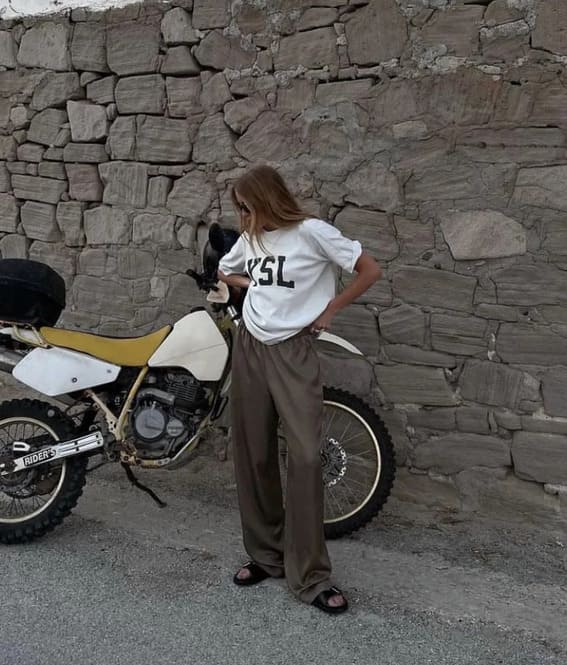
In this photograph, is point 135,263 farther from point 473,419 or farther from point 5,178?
point 473,419

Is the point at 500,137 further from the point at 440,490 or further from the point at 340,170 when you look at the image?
the point at 440,490

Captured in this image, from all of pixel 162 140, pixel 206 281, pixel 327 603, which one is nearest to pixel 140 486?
pixel 206 281

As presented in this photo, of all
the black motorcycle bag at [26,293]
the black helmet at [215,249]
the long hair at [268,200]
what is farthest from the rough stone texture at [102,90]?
the long hair at [268,200]

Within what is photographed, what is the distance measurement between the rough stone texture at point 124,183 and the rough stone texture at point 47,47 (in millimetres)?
704

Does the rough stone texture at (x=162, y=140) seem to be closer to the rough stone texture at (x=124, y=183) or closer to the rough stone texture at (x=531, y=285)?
the rough stone texture at (x=124, y=183)

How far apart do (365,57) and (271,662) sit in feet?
9.13

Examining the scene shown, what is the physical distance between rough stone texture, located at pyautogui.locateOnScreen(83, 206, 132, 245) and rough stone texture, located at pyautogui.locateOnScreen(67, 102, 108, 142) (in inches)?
17.3

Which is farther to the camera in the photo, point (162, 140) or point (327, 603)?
point (162, 140)

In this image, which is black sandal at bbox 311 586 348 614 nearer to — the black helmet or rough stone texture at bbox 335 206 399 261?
the black helmet

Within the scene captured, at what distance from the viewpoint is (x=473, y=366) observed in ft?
12.6

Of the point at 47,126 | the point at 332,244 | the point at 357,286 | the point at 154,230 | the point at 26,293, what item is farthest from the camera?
the point at 47,126

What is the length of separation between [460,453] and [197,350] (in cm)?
141

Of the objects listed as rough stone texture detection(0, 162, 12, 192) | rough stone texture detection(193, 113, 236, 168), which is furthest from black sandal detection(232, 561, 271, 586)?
rough stone texture detection(0, 162, 12, 192)

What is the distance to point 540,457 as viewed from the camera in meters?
3.75
